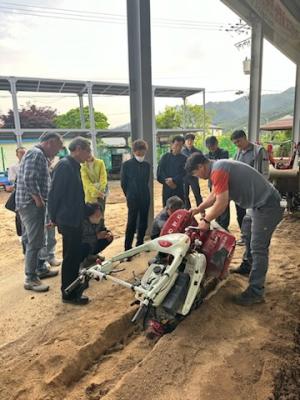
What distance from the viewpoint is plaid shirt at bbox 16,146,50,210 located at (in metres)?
3.57

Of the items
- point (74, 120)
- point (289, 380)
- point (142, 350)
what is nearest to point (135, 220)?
point (142, 350)

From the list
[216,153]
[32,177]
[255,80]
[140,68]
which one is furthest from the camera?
[255,80]

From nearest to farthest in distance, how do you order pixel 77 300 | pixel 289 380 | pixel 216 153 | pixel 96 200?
1. pixel 289 380
2. pixel 77 300
3. pixel 96 200
4. pixel 216 153

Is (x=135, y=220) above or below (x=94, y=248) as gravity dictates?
above

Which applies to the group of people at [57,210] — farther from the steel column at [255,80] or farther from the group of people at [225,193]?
the steel column at [255,80]

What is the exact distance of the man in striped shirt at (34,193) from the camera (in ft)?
11.7

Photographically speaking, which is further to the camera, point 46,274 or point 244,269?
point 46,274

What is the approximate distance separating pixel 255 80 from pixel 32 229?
7.79 metres

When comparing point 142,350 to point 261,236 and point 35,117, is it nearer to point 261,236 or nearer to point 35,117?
point 261,236

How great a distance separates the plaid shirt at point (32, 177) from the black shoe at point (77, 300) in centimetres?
110

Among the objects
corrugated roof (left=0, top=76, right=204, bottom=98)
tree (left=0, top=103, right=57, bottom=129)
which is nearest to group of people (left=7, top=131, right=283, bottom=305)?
corrugated roof (left=0, top=76, right=204, bottom=98)

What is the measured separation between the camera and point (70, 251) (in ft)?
10.8

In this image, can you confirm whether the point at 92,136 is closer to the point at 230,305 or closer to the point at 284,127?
the point at 284,127

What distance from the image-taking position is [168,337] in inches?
100
